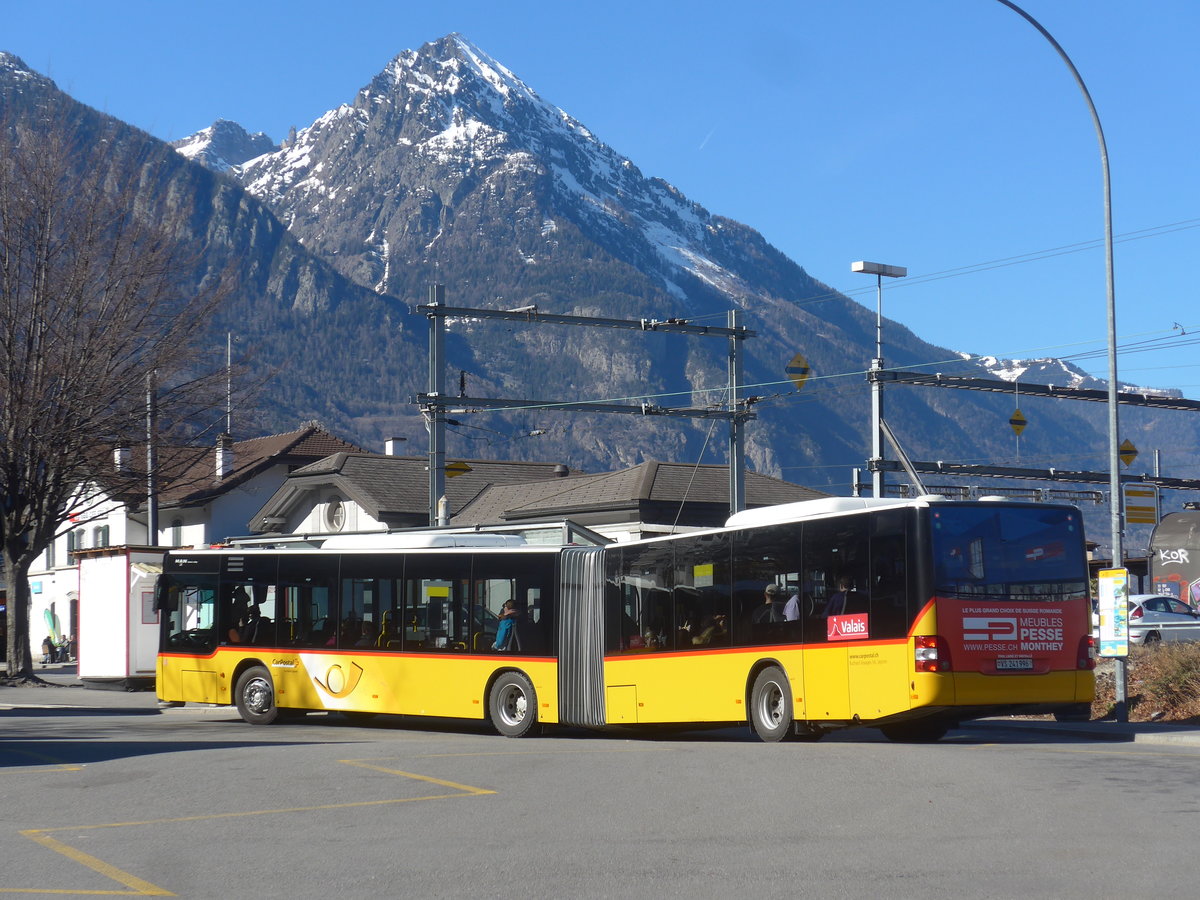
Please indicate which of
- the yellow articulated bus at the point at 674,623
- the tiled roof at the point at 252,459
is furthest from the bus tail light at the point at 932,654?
the tiled roof at the point at 252,459

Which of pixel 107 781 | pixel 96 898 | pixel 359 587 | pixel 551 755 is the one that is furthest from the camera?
pixel 359 587

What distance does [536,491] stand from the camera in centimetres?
4788

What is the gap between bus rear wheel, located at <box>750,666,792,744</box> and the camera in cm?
1728

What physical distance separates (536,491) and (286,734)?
27710 millimetres

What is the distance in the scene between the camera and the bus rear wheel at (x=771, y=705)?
1728 cm

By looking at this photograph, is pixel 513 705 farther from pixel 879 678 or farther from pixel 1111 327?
pixel 1111 327

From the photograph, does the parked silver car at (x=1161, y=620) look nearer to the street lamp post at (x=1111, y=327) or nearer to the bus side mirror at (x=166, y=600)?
the street lamp post at (x=1111, y=327)

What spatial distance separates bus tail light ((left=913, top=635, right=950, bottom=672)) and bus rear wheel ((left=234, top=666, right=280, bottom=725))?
10.6 m

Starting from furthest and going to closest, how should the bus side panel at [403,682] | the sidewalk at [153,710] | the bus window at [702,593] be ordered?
the bus side panel at [403,682] → the bus window at [702,593] → the sidewalk at [153,710]

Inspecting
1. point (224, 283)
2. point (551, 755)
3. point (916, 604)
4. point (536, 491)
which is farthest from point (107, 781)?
point (536, 491)

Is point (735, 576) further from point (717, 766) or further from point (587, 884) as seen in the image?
point (587, 884)

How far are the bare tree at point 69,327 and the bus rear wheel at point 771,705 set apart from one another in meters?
21.7

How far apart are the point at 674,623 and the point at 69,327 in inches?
833

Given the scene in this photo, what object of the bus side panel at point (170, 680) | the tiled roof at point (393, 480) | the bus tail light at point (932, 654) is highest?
the tiled roof at point (393, 480)
